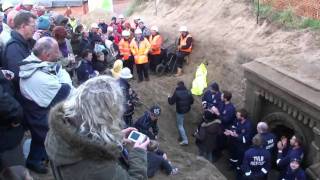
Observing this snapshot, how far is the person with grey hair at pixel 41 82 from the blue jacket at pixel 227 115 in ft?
21.2

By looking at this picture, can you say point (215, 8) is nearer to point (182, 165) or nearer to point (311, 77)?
point (311, 77)

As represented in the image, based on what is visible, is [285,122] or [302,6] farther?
[302,6]

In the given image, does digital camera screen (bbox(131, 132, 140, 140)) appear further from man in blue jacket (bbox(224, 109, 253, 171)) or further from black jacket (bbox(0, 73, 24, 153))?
man in blue jacket (bbox(224, 109, 253, 171))

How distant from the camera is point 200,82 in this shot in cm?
1359

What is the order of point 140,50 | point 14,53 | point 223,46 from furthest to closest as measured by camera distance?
point 223,46 < point 140,50 < point 14,53

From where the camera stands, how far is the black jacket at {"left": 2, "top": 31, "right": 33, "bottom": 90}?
17.1 feet

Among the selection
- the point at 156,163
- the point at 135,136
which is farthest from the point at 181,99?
the point at 135,136

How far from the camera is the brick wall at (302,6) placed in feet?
44.1

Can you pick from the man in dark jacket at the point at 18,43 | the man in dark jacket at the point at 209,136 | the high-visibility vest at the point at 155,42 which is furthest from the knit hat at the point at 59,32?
the high-visibility vest at the point at 155,42

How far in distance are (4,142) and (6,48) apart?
4.36 ft

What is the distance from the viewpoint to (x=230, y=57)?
1432cm

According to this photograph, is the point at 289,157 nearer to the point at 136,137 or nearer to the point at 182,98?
the point at 182,98

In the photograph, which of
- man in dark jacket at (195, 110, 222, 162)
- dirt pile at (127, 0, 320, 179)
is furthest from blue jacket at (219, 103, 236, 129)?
dirt pile at (127, 0, 320, 179)

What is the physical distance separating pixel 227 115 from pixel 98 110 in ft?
27.3
